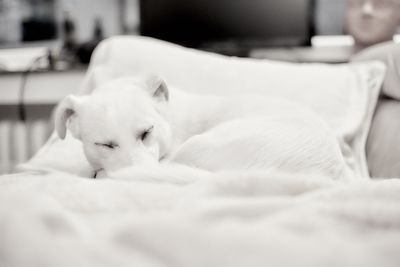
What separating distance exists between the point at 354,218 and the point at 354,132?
0.91 meters

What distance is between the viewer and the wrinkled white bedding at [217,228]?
40cm

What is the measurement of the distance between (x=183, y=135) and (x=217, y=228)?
714 millimetres

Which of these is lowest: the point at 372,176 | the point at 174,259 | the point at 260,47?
the point at 372,176

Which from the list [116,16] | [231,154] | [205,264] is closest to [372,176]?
[231,154]

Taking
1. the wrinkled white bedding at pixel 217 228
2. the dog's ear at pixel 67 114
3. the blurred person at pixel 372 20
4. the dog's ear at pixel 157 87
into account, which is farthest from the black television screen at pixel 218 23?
the wrinkled white bedding at pixel 217 228

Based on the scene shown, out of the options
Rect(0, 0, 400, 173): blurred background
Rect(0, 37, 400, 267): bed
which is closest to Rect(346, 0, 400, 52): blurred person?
Rect(0, 0, 400, 173): blurred background

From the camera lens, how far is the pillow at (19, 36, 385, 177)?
1.35m

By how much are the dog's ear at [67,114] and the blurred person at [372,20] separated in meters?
1.43

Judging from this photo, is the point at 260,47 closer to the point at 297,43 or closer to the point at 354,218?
the point at 297,43

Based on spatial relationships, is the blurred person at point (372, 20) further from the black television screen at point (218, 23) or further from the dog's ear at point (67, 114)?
the dog's ear at point (67, 114)

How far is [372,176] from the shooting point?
4.13ft

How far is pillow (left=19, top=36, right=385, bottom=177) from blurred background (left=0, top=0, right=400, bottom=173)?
587 millimetres

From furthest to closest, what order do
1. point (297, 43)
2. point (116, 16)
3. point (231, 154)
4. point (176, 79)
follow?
point (116, 16)
point (297, 43)
point (176, 79)
point (231, 154)

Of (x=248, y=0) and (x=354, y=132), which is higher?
(x=248, y=0)
